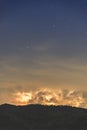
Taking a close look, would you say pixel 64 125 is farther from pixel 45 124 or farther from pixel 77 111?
pixel 77 111

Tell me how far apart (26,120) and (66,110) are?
20.8 m

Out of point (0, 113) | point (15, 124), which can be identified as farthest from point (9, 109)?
point (15, 124)

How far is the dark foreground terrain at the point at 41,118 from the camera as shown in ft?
518

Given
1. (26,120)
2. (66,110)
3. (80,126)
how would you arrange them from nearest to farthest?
(80,126), (26,120), (66,110)

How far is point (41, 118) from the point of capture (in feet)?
559

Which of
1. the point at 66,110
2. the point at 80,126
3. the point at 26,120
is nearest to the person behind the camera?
the point at 80,126

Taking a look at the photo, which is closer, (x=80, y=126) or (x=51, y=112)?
(x=80, y=126)

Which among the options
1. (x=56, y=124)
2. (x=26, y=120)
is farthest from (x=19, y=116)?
(x=56, y=124)

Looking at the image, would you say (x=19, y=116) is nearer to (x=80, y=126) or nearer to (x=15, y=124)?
(x=15, y=124)

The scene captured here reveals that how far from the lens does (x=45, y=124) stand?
162750 mm

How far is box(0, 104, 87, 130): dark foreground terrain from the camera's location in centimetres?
15788

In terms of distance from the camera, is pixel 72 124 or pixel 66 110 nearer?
pixel 72 124

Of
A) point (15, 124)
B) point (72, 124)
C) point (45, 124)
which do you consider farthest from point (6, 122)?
point (72, 124)

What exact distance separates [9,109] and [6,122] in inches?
771
